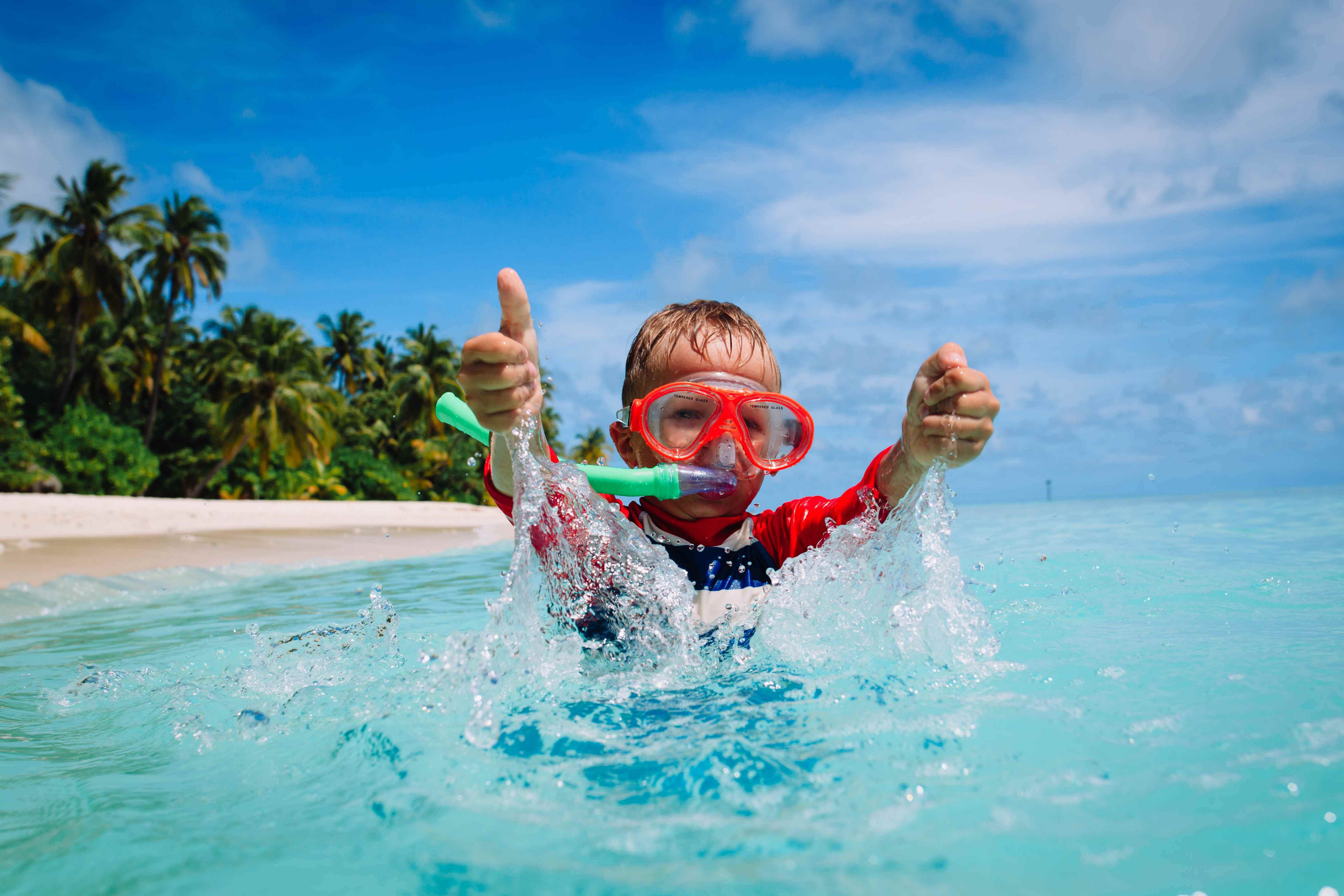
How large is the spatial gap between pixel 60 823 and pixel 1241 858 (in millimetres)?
2083

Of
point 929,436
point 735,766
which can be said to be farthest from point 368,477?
point 735,766

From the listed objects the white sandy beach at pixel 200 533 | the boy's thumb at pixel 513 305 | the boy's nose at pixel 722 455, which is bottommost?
the white sandy beach at pixel 200 533

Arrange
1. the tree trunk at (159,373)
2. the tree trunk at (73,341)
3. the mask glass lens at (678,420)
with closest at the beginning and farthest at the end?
the mask glass lens at (678,420) < the tree trunk at (73,341) < the tree trunk at (159,373)

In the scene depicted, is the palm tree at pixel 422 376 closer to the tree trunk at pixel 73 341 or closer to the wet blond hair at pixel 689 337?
the tree trunk at pixel 73 341

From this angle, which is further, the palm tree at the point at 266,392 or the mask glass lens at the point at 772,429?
the palm tree at the point at 266,392

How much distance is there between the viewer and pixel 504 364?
1939mm

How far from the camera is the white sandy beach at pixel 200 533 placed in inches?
340

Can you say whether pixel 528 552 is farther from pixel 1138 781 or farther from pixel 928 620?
pixel 1138 781

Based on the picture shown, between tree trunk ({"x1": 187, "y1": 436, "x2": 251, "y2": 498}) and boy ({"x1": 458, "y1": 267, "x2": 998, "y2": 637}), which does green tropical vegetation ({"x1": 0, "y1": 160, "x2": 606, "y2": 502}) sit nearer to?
tree trunk ({"x1": 187, "y1": 436, "x2": 251, "y2": 498})

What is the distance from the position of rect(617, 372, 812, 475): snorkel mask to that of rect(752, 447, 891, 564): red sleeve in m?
0.25

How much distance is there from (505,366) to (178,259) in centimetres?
3057

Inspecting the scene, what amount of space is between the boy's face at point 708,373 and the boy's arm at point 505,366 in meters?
0.83

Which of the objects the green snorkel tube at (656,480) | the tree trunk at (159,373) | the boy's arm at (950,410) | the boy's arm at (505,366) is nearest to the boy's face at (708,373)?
the green snorkel tube at (656,480)

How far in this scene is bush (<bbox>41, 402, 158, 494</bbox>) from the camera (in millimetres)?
22297
